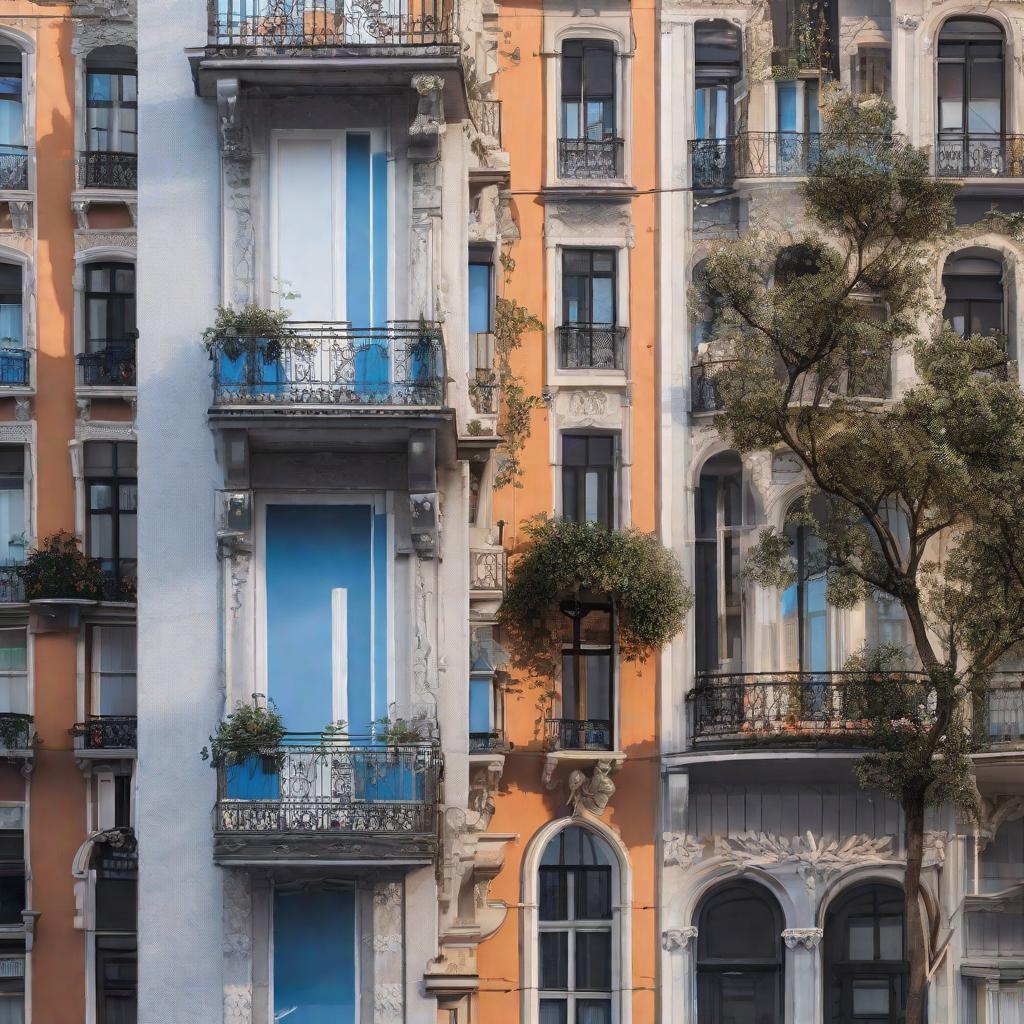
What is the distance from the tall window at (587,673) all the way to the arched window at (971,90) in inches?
334

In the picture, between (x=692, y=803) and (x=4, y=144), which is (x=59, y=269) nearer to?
(x=4, y=144)

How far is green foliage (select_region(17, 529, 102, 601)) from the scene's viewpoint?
38344mm

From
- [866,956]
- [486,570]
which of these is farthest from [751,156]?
[866,956]

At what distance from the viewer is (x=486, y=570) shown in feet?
123

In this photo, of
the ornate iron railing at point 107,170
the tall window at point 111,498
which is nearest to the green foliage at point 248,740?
the tall window at point 111,498

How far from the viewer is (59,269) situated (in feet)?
129

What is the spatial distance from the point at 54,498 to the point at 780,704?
10863 mm

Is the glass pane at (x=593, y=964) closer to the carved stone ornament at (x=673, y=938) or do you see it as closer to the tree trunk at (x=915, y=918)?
the carved stone ornament at (x=673, y=938)

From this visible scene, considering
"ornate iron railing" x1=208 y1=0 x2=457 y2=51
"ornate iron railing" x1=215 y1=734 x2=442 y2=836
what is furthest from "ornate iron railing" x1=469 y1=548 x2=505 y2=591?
"ornate iron railing" x1=208 y1=0 x2=457 y2=51

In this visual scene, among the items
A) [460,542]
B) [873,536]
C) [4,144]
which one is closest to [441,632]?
[460,542]

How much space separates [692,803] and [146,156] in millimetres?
12365

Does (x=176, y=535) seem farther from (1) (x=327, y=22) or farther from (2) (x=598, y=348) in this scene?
(2) (x=598, y=348)

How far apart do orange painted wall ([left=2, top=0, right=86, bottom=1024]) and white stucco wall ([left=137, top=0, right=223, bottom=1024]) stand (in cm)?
719

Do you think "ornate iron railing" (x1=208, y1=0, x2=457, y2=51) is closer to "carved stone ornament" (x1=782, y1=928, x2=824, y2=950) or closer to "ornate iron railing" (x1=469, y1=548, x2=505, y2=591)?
"ornate iron railing" (x1=469, y1=548, x2=505, y2=591)
